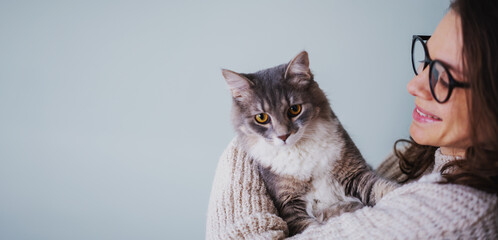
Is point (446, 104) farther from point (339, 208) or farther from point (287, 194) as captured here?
point (287, 194)

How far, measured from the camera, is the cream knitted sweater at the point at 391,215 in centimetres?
90

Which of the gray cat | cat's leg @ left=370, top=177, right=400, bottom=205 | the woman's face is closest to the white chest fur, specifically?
the gray cat

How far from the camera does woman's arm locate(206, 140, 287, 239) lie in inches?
47.1

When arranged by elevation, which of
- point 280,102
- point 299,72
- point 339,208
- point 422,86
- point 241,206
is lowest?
point 339,208

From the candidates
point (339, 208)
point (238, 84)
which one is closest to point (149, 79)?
point (238, 84)

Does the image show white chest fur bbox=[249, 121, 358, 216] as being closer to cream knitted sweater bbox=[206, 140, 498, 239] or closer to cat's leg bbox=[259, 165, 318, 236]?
cat's leg bbox=[259, 165, 318, 236]

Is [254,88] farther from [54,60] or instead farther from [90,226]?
[90,226]

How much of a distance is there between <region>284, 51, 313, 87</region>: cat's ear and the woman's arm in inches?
17.1

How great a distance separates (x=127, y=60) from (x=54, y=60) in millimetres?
424

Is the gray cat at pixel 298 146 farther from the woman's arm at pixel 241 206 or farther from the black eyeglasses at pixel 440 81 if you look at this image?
the black eyeglasses at pixel 440 81

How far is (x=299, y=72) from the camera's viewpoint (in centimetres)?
145

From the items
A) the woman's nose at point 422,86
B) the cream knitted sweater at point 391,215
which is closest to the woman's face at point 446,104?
the woman's nose at point 422,86

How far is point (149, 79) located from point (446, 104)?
1.70 m

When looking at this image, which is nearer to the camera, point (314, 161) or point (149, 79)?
point (314, 161)
